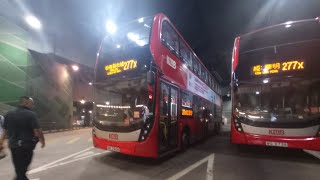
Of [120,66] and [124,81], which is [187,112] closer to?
[124,81]

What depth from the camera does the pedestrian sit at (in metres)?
4.70

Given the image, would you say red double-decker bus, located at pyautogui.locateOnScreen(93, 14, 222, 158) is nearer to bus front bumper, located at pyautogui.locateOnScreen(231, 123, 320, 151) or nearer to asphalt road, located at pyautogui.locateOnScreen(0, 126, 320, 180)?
asphalt road, located at pyautogui.locateOnScreen(0, 126, 320, 180)

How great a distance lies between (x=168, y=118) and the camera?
827 centimetres

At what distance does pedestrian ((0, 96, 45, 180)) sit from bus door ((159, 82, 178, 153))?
3631 mm

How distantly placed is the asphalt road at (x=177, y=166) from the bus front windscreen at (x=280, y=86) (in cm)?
140

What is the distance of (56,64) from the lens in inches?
914

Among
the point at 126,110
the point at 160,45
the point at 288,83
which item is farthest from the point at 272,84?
the point at 126,110

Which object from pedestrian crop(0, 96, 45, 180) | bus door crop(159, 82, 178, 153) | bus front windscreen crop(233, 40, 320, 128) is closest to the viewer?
pedestrian crop(0, 96, 45, 180)

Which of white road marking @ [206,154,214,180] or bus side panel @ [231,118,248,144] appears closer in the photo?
white road marking @ [206,154,214,180]

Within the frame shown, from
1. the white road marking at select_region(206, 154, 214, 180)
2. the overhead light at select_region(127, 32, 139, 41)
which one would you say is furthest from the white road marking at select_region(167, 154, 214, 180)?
the overhead light at select_region(127, 32, 139, 41)

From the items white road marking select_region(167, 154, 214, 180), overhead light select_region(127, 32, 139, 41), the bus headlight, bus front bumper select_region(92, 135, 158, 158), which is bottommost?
white road marking select_region(167, 154, 214, 180)

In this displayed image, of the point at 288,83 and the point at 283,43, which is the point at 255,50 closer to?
the point at 283,43

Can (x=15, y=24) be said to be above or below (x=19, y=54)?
above

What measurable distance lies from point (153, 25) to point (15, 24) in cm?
1394
